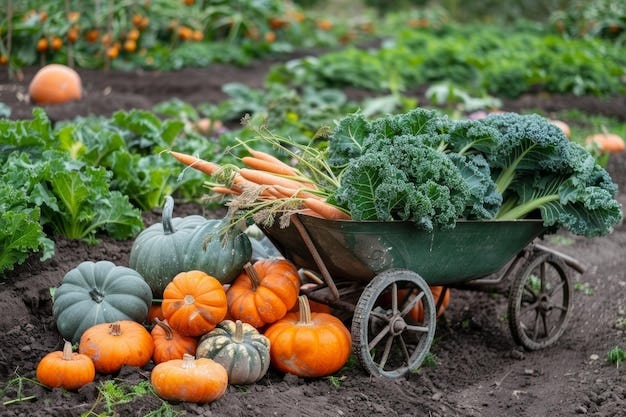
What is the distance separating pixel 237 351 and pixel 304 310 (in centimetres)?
48

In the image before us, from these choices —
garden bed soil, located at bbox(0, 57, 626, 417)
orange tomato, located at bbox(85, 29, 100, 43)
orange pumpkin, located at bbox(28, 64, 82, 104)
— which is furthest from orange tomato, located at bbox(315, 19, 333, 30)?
garden bed soil, located at bbox(0, 57, 626, 417)

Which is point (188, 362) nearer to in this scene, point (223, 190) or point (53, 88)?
point (223, 190)

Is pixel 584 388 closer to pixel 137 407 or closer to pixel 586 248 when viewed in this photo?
pixel 137 407

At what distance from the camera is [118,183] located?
230 inches

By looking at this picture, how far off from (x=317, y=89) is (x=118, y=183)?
18.4 feet

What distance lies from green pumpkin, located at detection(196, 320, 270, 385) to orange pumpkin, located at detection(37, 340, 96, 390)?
54cm

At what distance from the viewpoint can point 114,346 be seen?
398 centimetres

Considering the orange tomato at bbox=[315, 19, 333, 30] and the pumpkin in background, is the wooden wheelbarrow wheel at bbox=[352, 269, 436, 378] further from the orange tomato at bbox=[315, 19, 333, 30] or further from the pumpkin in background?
the orange tomato at bbox=[315, 19, 333, 30]

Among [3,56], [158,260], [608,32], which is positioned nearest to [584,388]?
[158,260]

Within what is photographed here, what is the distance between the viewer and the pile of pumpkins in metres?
3.83

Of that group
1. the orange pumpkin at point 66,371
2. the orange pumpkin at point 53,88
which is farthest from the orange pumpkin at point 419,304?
the orange pumpkin at point 53,88

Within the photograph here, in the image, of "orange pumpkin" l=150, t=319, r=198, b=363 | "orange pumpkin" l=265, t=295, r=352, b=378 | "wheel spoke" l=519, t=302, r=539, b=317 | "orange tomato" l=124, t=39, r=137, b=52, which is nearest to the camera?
"orange pumpkin" l=150, t=319, r=198, b=363

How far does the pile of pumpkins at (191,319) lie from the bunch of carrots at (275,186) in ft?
0.78

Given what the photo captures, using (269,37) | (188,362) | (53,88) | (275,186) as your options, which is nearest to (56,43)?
(53,88)
